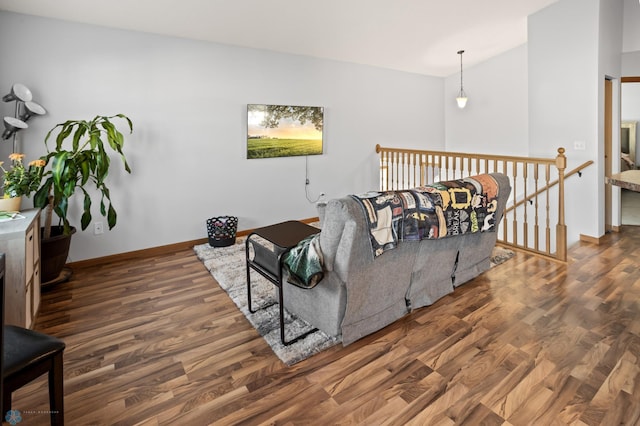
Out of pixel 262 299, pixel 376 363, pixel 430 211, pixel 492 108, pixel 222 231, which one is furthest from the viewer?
pixel 492 108

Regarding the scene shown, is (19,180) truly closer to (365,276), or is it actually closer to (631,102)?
(365,276)

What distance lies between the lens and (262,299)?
294 cm

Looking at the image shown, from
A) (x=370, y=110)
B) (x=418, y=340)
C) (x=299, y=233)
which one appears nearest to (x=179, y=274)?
(x=299, y=233)

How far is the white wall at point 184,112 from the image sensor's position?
11.4ft

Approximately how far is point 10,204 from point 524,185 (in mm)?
4843

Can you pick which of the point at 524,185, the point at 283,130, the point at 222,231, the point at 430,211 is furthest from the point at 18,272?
the point at 524,185

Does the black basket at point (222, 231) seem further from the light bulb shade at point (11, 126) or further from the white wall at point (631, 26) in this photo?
the white wall at point (631, 26)

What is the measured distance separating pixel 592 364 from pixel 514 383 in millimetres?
524

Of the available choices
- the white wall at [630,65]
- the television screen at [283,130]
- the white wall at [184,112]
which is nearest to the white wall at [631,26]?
the white wall at [630,65]

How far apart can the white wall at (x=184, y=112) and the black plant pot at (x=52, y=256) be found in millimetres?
494

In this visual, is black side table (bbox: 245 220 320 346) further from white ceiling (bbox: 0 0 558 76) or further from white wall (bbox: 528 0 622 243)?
white wall (bbox: 528 0 622 243)

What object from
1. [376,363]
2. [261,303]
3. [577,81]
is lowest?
[376,363]

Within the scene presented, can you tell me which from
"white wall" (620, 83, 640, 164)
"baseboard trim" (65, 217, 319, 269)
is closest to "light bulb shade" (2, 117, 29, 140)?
"baseboard trim" (65, 217, 319, 269)

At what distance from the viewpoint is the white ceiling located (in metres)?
3.45
